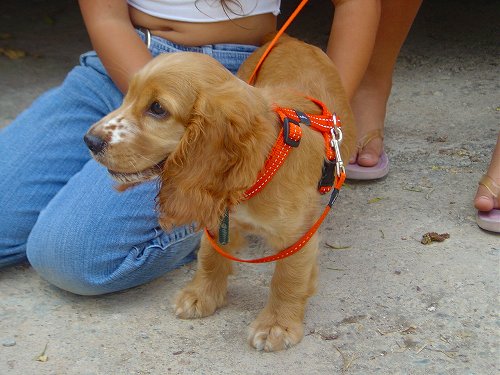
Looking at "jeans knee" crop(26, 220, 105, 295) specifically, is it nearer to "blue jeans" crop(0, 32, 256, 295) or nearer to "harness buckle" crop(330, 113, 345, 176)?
"blue jeans" crop(0, 32, 256, 295)


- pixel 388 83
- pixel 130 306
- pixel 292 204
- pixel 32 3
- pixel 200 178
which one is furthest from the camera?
pixel 32 3

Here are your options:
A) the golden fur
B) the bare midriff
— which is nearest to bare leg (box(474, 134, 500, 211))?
the golden fur

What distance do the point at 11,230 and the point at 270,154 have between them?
125cm

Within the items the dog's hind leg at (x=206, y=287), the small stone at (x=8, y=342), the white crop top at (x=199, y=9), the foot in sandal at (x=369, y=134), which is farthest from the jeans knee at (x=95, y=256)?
the foot in sandal at (x=369, y=134)

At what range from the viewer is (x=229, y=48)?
9.80 ft

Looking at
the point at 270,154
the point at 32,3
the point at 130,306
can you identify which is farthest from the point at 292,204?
the point at 32,3

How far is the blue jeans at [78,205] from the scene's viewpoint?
104 inches

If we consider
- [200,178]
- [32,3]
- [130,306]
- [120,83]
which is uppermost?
[200,178]

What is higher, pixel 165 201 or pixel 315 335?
pixel 165 201

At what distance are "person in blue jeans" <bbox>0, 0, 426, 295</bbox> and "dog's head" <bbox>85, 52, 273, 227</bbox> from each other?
2.18 ft

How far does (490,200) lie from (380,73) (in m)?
0.94

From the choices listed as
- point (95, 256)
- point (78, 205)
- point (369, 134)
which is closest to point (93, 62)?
point (78, 205)

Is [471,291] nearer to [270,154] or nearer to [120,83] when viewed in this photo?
[270,154]

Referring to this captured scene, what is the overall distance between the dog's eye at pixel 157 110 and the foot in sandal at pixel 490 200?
4.79 ft
